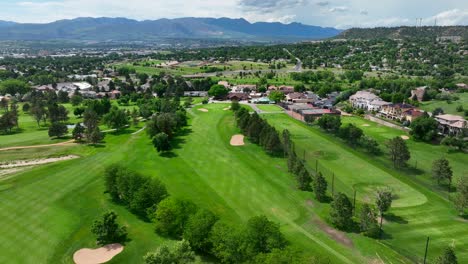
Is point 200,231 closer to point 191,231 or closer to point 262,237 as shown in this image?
point 191,231

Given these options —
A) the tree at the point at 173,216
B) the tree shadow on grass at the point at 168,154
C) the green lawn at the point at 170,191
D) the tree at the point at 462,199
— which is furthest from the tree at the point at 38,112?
the tree at the point at 462,199

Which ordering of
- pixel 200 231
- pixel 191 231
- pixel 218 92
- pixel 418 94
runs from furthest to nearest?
pixel 218 92
pixel 418 94
pixel 191 231
pixel 200 231

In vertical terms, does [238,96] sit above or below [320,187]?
above

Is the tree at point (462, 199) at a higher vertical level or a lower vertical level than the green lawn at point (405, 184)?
higher

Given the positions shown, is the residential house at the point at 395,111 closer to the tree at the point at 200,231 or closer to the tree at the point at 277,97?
the tree at the point at 277,97

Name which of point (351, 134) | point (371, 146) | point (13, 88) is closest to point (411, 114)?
point (351, 134)

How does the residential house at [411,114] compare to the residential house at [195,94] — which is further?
the residential house at [195,94]

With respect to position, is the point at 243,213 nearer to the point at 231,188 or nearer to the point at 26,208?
the point at 231,188
